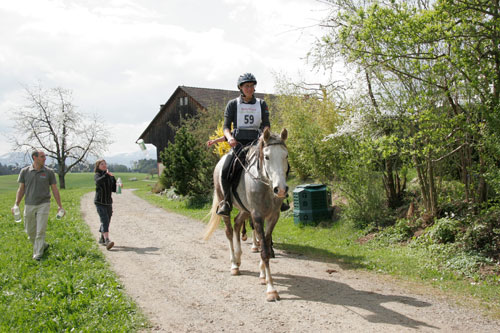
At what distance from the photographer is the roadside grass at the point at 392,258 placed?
5555mm

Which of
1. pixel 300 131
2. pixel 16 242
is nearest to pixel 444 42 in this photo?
pixel 300 131

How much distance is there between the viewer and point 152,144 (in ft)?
131

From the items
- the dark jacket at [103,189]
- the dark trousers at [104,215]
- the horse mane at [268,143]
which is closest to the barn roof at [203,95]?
the dark jacket at [103,189]

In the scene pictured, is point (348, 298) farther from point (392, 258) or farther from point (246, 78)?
point (246, 78)

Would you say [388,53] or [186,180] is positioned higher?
[388,53]

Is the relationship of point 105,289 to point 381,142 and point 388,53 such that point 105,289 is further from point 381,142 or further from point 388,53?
point 388,53

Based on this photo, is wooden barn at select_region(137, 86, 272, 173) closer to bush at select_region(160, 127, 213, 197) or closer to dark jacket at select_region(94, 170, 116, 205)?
bush at select_region(160, 127, 213, 197)

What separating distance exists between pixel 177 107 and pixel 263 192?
106 ft

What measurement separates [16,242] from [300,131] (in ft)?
29.7

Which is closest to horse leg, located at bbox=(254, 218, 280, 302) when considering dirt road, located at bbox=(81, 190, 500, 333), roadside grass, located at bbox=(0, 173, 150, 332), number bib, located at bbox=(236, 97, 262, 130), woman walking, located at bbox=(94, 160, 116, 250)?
dirt road, located at bbox=(81, 190, 500, 333)

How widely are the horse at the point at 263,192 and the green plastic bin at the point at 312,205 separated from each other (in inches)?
171

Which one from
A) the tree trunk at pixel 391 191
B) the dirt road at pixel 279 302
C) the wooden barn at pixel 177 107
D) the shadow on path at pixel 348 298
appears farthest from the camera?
the wooden barn at pixel 177 107

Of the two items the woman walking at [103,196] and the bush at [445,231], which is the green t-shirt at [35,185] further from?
the bush at [445,231]

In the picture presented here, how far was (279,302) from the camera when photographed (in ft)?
17.5
